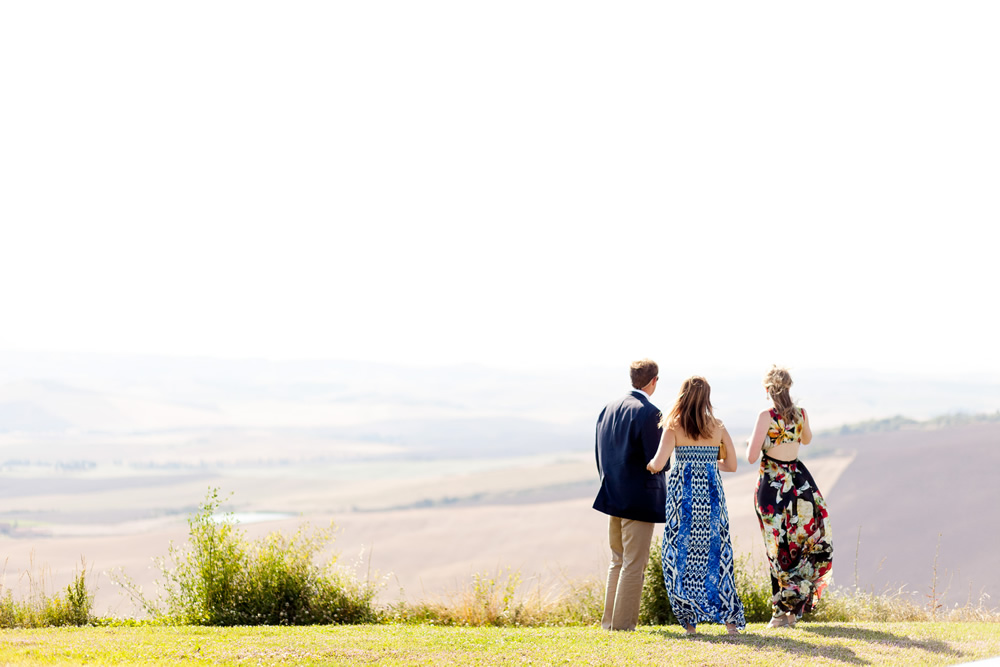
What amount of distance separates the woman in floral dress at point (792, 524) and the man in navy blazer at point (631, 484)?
1.04 metres

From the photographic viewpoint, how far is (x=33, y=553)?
10.7 metres

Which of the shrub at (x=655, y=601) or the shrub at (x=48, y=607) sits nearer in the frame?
the shrub at (x=48, y=607)

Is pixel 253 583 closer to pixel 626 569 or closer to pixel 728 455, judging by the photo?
pixel 626 569

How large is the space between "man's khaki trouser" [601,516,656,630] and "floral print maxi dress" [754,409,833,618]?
1.19 m

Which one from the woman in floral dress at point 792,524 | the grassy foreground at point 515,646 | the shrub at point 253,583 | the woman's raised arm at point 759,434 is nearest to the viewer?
the grassy foreground at point 515,646

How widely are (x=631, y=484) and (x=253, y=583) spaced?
4.91m

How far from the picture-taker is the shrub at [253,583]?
9961 mm

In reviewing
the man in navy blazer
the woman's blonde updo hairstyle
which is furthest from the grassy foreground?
the woman's blonde updo hairstyle

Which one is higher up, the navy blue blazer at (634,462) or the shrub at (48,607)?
the navy blue blazer at (634,462)

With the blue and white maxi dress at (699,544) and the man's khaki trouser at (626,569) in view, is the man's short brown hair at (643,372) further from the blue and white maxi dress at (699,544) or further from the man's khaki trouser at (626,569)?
the man's khaki trouser at (626,569)

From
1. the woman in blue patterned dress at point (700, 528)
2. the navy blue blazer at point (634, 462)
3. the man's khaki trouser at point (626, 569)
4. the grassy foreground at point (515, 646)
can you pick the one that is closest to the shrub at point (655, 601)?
the grassy foreground at point (515, 646)

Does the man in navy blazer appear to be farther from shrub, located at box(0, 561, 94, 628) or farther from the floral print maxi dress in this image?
shrub, located at box(0, 561, 94, 628)

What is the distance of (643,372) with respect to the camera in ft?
24.9

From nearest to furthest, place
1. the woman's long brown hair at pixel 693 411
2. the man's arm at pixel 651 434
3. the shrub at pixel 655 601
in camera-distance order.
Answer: the woman's long brown hair at pixel 693 411
the man's arm at pixel 651 434
the shrub at pixel 655 601
